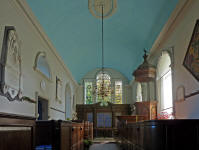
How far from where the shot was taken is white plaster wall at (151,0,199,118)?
19.3 feet

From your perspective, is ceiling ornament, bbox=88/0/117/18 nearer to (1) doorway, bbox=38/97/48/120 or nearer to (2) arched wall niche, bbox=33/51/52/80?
(2) arched wall niche, bbox=33/51/52/80

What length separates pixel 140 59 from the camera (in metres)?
13.8

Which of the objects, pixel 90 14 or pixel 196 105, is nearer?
pixel 196 105

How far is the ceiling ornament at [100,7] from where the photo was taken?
9.03 m

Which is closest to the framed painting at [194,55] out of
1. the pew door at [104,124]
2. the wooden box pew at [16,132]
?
the wooden box pew at [16,132]

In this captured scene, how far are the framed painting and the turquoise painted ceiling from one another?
5.65 feet

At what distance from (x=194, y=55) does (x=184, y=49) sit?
78 cm

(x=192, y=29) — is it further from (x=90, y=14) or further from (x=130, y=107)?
(x=130, y=107)

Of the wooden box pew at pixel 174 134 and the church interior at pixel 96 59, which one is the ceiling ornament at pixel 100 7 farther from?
A: the wooden box pew at pixel 174 134

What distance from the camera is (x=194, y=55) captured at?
581cm

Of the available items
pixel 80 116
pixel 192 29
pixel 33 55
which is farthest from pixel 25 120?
pixel 80 116

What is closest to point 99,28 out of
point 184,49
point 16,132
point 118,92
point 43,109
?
point 43,109

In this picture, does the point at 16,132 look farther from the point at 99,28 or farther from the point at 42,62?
the point at 99,28

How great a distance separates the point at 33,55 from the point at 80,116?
10755mm
